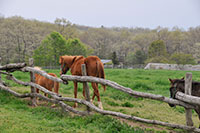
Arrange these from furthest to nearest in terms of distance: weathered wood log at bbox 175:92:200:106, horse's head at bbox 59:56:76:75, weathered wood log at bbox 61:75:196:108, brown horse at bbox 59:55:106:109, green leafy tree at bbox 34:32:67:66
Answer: green leafy tree at bbox 34:32:67:66, horse's head at bbox 59:56:76:75, brown horse at bbox 59:55:106:109, weathered wood log at bbox 61:75:196:108, weathered wood log at bbox 175:92:200:106

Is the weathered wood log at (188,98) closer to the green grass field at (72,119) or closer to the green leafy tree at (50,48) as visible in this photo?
the green grass field at (72,119)

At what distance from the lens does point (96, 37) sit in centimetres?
5972

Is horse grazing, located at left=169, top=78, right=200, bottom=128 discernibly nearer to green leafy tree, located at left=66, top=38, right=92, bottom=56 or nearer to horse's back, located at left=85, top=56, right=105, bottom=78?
horse's back, located at left=85, top=56, right=105, bottom=78

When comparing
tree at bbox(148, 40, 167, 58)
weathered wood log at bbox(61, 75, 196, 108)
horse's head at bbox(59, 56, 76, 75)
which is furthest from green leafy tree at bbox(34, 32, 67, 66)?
weathered wood log at bbox(61, 75, 196, 108)

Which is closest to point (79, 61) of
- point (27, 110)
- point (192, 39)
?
point (27, 110)

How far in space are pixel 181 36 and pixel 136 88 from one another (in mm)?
52574

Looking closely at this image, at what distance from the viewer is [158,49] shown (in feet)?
155

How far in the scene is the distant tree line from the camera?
3622cm

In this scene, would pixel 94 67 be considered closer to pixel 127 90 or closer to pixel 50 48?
pixel 127 90

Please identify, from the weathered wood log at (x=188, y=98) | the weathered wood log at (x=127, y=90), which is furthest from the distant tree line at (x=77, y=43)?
the weathered wood log at (x=188, y=98)

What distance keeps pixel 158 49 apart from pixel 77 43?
22248mm

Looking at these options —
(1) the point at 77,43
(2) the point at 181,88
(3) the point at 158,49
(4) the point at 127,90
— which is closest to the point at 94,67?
(4) the point at 127,90

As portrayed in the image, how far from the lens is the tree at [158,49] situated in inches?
1860

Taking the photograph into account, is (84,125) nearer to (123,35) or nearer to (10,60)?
(10,60)
